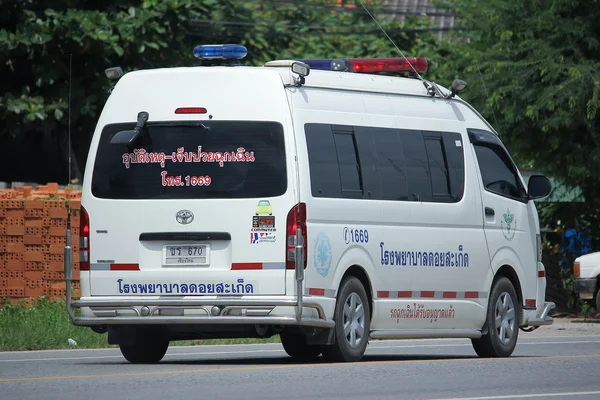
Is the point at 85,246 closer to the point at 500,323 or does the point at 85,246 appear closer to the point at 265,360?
the point at 265,360

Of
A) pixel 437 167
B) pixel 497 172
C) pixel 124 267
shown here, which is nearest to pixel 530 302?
pixel 497 172

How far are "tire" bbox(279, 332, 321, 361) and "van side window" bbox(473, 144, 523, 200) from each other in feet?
8.27

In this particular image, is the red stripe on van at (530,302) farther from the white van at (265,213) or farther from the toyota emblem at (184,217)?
the toyota emblem at (184,217)

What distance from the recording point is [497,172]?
49.5ft

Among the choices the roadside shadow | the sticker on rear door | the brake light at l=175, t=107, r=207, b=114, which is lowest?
the roadside shadow

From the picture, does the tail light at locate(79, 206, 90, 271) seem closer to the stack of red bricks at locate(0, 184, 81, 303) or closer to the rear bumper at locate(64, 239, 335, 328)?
the rear bumper at locate(64, 239, 335, 328)

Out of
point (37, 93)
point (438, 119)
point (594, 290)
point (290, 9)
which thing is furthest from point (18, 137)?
point (438, 119)

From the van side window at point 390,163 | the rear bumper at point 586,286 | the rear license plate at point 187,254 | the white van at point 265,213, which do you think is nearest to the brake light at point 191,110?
the white van at point 265,213

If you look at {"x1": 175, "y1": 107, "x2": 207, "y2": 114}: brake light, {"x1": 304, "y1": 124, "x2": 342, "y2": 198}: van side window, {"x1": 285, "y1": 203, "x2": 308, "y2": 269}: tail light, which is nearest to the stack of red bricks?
{"x1": 175, "y1": 107, "x2": 207, "y2": 114}: brake light

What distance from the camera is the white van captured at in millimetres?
12211

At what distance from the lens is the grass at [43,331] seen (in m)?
15.7

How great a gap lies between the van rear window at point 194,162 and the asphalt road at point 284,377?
149 cm

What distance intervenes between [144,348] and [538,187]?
4.56 m

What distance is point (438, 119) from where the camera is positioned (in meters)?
14.4
